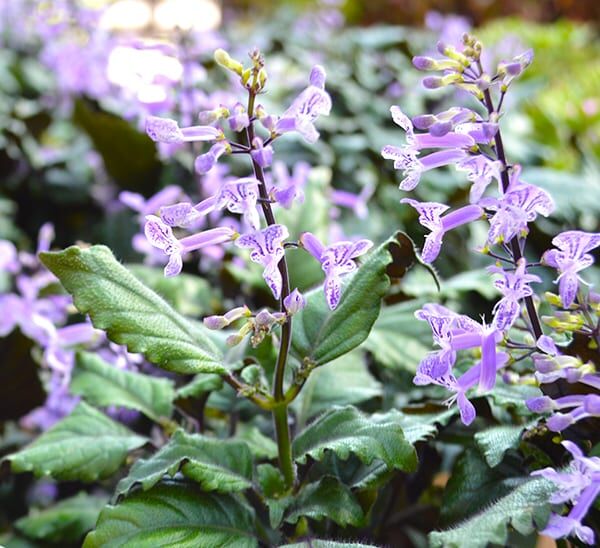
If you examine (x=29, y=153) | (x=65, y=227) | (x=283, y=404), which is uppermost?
(x=283, y=404)

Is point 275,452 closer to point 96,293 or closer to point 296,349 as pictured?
point 296,349

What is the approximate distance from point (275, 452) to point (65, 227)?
34.0 inches

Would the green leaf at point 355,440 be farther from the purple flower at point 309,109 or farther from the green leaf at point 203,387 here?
the purple flower at point 309,109

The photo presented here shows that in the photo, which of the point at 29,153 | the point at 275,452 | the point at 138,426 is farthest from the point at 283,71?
the point at 275,452

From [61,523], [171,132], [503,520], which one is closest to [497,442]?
[503,520]

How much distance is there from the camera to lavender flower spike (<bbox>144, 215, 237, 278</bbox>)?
0.57 metres

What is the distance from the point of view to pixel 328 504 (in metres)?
0.60

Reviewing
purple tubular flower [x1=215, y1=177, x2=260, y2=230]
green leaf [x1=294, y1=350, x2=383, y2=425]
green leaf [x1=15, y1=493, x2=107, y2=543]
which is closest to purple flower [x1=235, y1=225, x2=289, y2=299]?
purple tubular flower [x1=215, y1=177, x2=260, y2=230]

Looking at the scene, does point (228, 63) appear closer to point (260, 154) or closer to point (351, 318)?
point (260, 154)

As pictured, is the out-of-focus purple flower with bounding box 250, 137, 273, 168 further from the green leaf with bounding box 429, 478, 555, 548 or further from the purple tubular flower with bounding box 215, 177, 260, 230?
the green leaf with bounding box 429, 478, 555, 548

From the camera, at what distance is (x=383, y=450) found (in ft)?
1.87

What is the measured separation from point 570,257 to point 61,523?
0.56 metres

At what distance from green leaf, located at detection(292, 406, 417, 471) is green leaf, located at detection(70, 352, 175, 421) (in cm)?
17

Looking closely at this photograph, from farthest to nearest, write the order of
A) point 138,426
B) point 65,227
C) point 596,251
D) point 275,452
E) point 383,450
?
point 65,227 → point 596,251 → point 138,426 → point 275,452 → point 383,450
